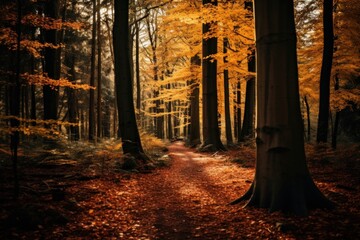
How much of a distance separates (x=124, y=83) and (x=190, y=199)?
5300mm

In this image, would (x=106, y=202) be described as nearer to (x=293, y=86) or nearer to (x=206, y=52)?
(x=293, y=86)

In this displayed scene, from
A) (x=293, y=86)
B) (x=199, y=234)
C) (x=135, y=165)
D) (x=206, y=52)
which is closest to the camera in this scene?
(x=199, y=234)

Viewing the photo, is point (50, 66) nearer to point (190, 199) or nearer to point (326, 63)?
point (190, 199)

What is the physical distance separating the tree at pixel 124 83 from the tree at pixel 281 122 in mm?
5852

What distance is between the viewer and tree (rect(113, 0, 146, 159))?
9461mm

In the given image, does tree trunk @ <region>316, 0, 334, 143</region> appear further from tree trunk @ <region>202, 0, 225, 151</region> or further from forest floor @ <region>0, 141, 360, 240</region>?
tree trunk @ <region>202, 0, 225, 151</region>

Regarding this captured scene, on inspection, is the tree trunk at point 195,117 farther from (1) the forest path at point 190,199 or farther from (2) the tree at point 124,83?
(2) the tree at point 124,83

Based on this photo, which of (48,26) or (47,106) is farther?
(47,106)

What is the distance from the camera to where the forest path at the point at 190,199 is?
4.14 m

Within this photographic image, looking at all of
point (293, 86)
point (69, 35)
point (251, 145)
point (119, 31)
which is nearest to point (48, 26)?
point (119, 31)

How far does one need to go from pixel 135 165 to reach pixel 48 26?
511 centimetres

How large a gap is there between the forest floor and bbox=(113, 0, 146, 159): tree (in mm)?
1121

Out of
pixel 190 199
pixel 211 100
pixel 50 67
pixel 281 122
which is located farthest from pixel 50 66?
pixel 281 122

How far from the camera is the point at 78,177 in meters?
7.16
